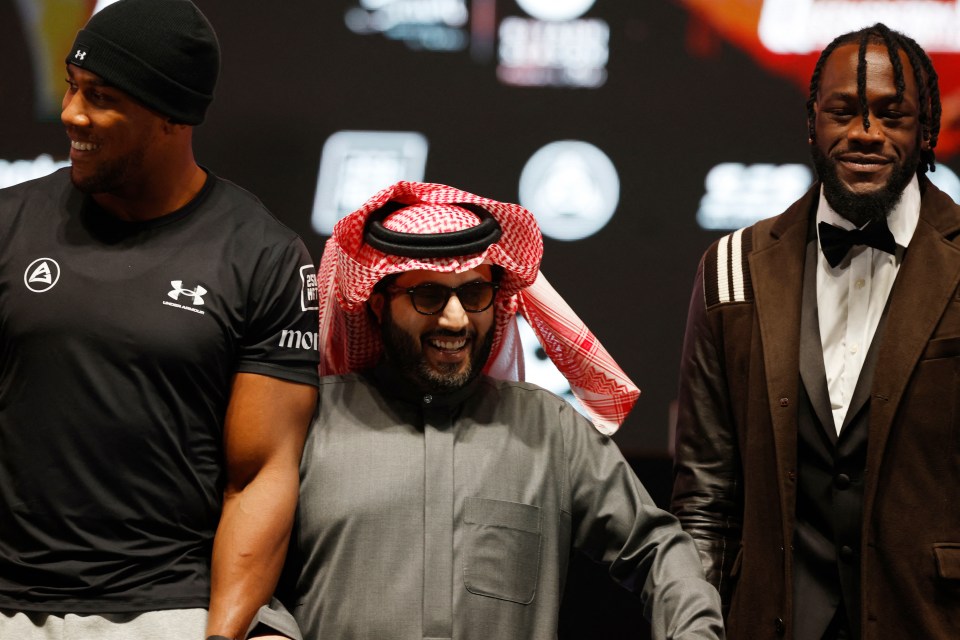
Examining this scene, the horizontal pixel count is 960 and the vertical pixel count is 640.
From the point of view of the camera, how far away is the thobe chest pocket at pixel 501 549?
2.49 m

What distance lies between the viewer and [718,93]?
14.7ft

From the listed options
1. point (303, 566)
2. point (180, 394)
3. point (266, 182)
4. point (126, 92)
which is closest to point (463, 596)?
point (303, 566)

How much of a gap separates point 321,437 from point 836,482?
1.00 meters

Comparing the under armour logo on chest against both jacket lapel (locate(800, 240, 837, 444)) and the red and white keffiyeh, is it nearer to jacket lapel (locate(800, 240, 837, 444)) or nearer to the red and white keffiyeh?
the red and white keffiyeh

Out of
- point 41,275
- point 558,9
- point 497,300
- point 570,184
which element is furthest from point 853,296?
point 558,9

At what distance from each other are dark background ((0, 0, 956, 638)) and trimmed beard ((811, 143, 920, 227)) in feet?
5.79

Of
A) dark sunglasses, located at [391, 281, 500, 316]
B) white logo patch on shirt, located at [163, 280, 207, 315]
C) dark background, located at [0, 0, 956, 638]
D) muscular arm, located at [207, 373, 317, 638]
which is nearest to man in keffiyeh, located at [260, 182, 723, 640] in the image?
dark sunglasses, located at [391, 281, 500, 316]

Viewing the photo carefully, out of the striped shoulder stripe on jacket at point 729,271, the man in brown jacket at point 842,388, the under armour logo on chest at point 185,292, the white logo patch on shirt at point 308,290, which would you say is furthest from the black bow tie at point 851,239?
the under armour logo on chest at point 185,292

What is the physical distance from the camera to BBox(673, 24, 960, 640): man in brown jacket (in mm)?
2473

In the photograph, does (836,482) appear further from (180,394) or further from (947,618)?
(180,394)

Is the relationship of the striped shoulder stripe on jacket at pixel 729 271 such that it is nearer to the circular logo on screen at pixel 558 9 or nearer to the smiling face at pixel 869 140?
the smiling face at pixel 869 140

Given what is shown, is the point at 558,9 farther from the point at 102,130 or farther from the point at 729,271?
the point at 102,130

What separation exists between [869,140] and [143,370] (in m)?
1.45

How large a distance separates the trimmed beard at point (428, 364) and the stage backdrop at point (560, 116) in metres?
1.82
